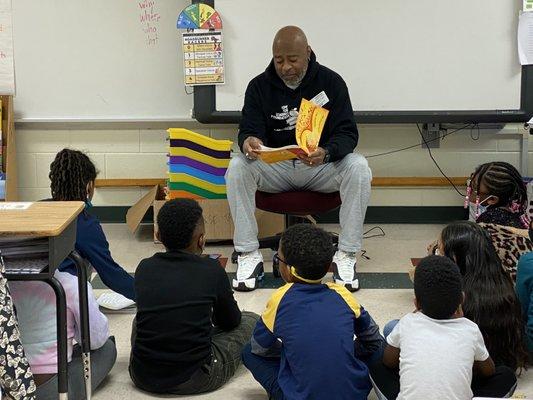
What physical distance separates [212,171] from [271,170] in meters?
0.71

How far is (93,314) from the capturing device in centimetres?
233

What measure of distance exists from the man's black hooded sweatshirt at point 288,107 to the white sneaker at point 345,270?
539mm

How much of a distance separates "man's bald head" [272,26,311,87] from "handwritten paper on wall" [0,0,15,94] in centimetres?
165

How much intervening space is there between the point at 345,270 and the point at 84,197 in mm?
1275

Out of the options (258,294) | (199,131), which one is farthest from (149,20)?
(258,294)

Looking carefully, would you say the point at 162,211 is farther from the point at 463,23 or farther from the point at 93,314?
the point at 463,23

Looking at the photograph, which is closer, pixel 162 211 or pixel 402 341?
pixel 402 341

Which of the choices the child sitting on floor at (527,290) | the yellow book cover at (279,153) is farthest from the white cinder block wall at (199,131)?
the child sitting on floor at (527,290)

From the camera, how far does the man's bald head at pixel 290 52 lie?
335 cm

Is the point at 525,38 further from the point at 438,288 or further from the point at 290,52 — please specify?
the point at 438,288

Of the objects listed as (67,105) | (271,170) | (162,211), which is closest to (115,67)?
(67,105)

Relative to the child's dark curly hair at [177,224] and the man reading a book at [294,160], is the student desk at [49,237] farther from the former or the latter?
the man reading a book at [294,160]

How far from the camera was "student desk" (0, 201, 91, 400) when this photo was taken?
1.83 metres

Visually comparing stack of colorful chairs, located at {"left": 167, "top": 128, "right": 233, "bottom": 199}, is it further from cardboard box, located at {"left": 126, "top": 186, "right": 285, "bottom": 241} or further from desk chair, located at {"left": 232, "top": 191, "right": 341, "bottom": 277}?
desk chair, located at {"left": 232, "top": 191, "right": 341, "bottom": 277}
